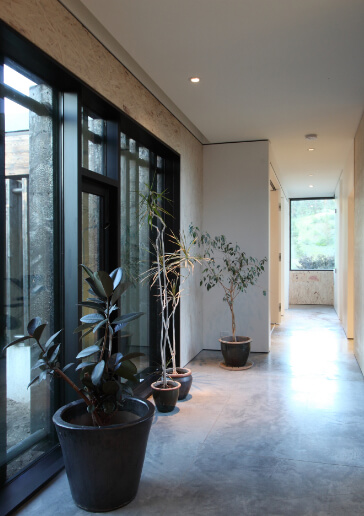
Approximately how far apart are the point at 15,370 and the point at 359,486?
2.02 meters

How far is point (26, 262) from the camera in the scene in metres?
2.63

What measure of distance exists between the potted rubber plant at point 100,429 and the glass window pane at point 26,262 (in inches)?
13.0

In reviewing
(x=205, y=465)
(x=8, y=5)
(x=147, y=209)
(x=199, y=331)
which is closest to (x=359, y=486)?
(x=205, y=465)

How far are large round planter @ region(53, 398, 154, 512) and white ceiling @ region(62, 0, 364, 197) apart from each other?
2375 mm

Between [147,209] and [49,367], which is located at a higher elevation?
[147,209]

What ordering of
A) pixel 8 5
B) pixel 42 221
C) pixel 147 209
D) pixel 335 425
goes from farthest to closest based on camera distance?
pixel 147 209
pixel 335 425
pixel 42 221
pixel 8 5

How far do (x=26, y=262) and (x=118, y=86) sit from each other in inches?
63.7

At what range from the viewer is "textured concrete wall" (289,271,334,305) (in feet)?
38.6

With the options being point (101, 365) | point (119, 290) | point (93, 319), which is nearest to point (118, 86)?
point (119, 290)

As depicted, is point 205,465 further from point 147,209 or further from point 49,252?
point 147,209

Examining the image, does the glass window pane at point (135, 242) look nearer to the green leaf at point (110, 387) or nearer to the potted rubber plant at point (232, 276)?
the potted rubber plant at point (232, 276)

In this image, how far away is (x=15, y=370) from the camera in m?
2.54

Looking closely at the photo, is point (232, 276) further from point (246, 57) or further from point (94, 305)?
point (94, 305)

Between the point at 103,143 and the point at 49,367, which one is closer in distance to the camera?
the point at 49,367
